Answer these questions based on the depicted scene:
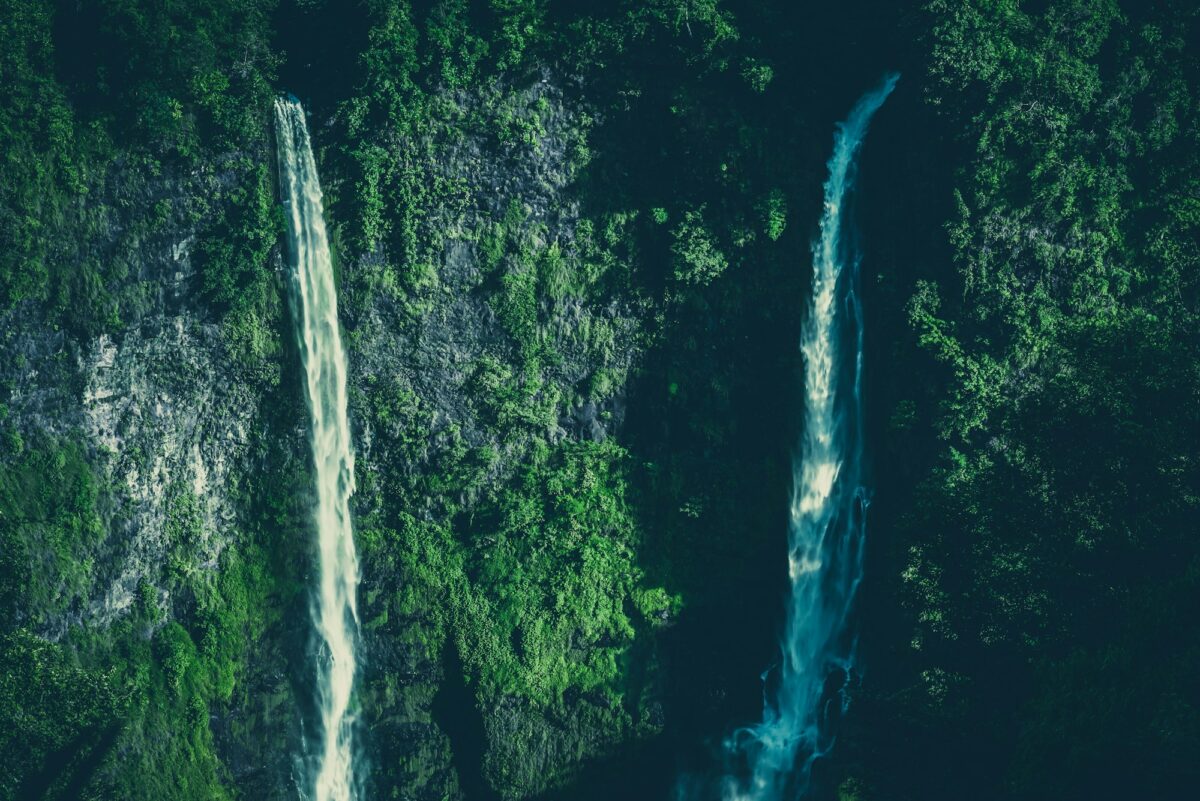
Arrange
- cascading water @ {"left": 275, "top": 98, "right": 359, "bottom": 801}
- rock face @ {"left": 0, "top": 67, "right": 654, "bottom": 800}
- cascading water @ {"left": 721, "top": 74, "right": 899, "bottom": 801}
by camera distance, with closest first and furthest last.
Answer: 1. cascading water @ {"left": 721, "top": 74, "right": 899, "bottom": 801}
2. rock face @ {"left": 0, "top": 67, "right": 654, "bottom": 800}
3. cascading water @ {"left": 275, "top": 98, "right": 359, "bottom": 801}

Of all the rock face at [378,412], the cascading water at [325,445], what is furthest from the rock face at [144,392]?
the cascading water at [325,445]

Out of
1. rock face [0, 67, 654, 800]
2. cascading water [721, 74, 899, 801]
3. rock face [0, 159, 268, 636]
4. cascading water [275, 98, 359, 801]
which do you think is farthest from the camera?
cascading water [275, 98, 359, 801]

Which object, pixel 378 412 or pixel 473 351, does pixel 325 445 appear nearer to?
pixel 378 412

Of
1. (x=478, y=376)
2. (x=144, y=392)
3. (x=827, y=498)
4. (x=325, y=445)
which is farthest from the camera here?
(x=325, y=445)

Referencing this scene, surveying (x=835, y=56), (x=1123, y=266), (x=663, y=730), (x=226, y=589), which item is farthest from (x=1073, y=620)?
(x=226, y=589)

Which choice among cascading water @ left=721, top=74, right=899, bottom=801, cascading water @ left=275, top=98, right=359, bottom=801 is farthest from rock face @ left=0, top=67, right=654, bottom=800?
cascading water @ left=721, top=74, right=899, bottom=801

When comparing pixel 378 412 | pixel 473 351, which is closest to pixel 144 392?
pixel 378 412

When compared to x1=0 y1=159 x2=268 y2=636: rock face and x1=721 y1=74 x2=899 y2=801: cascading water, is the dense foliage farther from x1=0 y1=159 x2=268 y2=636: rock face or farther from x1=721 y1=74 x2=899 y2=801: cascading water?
x1=721 y1=74 x2=899 y2=801: cascading water
